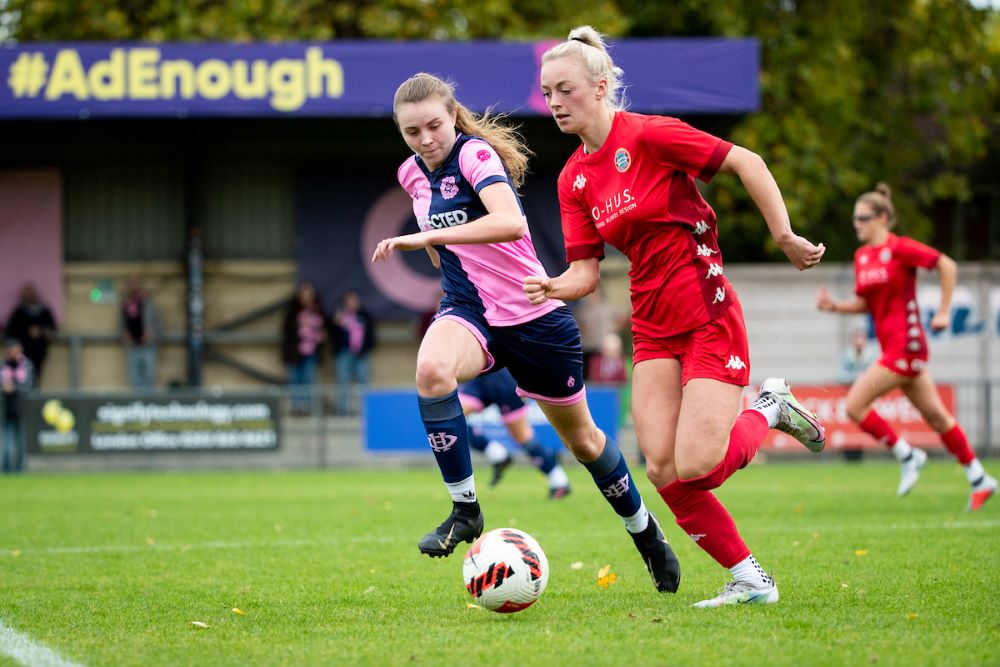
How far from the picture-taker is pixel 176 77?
63.1 ft

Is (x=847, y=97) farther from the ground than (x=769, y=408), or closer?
farther from the ground

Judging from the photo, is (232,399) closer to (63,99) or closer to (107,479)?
(107,479)

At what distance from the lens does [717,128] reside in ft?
69.1

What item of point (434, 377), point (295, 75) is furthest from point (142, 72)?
point (434, 377)

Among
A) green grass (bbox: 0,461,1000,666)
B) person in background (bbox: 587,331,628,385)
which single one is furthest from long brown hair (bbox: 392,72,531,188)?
person in background (bbox: 587,331,628,385)

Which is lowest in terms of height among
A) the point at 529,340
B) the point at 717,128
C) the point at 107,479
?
the point at 107,479

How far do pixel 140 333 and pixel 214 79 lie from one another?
470cm

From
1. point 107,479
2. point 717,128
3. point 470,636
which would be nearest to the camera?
point 470,636

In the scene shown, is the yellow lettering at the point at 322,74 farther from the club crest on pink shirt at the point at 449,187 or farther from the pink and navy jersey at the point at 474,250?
the club crest on pink shirt at the point at 449,187

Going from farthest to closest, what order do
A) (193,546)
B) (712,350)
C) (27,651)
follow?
1. (193,546)
2. (712,350)
3. (27,651)

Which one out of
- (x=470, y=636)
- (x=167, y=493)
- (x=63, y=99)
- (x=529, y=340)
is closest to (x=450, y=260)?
(x=529, y=340)

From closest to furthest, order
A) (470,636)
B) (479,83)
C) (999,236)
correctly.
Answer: (470,636) → (479,83) → (999,236)

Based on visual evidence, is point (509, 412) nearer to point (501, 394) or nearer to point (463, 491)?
point (501, 394)

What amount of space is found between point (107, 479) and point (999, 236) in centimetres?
2901
